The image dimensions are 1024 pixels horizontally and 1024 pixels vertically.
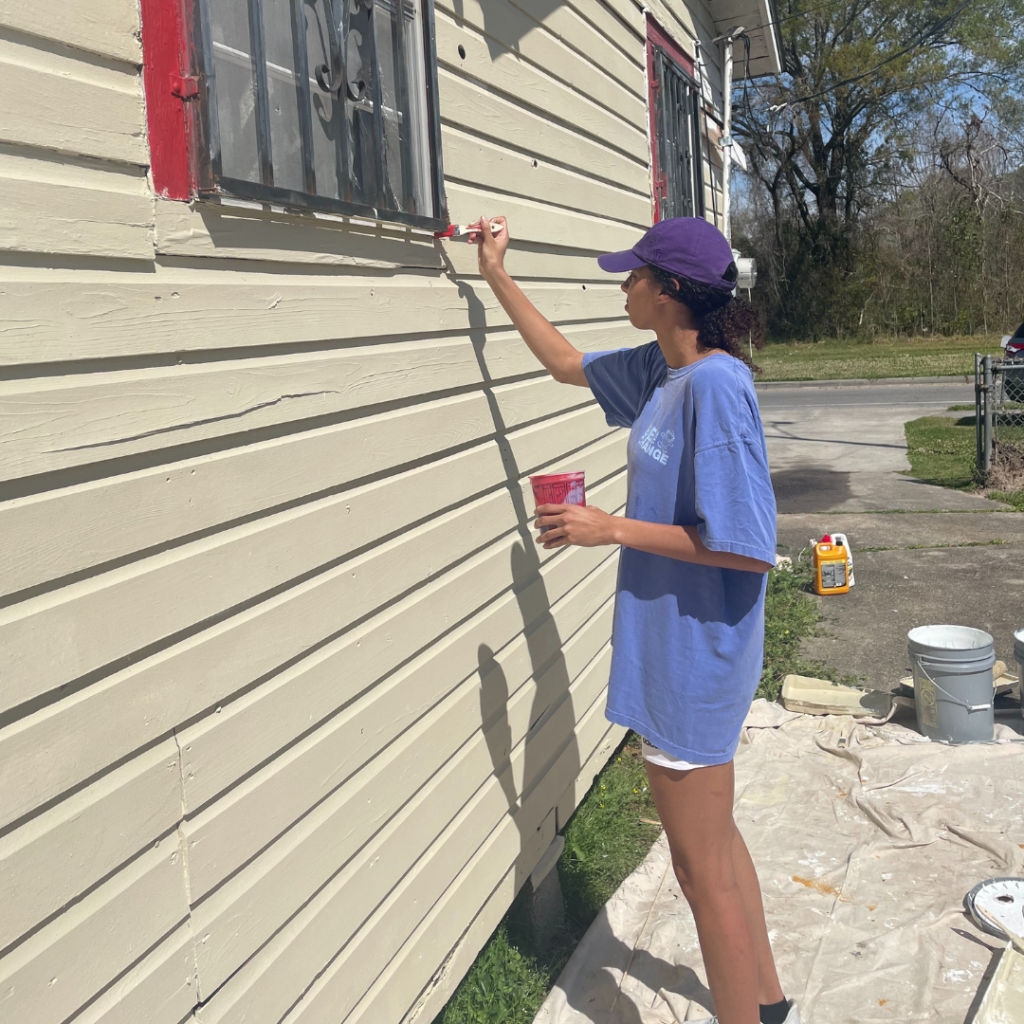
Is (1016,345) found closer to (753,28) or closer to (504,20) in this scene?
(753,28)

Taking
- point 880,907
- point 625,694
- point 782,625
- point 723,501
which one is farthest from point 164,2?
point 782,625

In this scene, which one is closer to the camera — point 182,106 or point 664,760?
point 182,106

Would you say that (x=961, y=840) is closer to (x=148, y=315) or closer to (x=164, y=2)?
(x=148, y=315)

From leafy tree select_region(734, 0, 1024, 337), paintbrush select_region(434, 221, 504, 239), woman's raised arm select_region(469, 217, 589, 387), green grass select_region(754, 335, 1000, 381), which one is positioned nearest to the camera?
paintbrush select_region(434, 221, 504, 239)

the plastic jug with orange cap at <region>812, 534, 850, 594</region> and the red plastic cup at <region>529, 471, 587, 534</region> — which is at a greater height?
the red plastic cup at <region>529, 471, 587, 534</region>

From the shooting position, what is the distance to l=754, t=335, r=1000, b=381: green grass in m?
21.5

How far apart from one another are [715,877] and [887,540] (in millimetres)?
6776

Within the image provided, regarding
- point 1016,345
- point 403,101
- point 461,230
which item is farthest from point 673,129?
point 1016,345

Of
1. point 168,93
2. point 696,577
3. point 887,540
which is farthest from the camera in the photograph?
point 887,540

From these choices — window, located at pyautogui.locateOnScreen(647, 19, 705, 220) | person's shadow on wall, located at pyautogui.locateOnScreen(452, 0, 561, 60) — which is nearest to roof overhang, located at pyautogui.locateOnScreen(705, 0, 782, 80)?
window, located at pyautogui.locateOnScreen(647, 19, 705, 220)

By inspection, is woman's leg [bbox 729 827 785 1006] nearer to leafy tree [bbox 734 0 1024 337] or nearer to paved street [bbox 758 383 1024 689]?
paved street [bbox 758 383 1024 689]

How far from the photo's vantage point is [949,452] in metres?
12.7

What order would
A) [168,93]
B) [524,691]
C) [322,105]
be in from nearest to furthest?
[168,93], [322,105], [524,691]

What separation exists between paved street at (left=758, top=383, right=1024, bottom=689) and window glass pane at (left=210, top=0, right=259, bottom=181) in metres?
4.64
